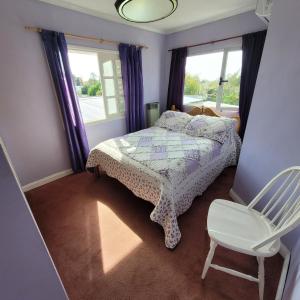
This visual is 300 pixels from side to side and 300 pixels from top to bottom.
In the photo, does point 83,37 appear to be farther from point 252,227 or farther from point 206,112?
point 252,227

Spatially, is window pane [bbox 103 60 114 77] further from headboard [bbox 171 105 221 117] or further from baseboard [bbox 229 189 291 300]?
baseboard [bbox 229 189 291 300]

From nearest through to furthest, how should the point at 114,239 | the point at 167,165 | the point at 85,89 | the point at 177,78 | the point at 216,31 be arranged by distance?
the point at 114,239 < the point at 167,165 < the point at 216,31 < the point at 85,89 < the point at 177,78

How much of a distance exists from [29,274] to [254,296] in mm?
1392

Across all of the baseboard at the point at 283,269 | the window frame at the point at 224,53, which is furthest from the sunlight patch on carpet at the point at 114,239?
the window frame at the point at 224,53

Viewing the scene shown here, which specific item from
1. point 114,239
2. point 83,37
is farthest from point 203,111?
point 114,239

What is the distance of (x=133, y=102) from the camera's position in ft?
10.5

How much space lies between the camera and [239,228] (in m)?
1.16

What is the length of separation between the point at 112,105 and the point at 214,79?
1879 millimetres

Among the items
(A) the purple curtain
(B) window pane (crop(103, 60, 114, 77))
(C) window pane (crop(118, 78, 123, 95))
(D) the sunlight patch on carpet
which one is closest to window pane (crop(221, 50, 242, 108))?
(A) the purple curtain

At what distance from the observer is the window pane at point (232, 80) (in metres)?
2.68

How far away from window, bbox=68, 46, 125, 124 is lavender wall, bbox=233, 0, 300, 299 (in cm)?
224

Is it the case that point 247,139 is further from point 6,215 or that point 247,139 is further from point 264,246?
point 6,215

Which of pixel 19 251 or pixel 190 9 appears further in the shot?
pixel 190 9

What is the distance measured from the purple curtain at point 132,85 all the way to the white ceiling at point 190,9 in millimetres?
483
